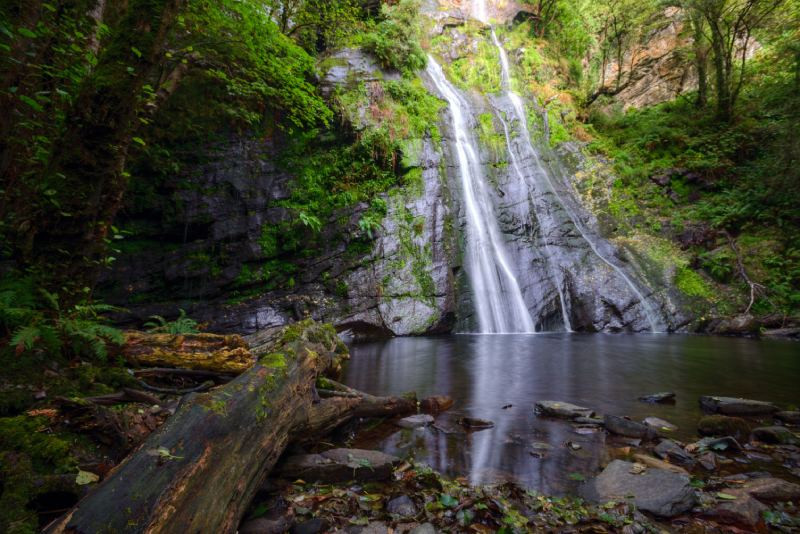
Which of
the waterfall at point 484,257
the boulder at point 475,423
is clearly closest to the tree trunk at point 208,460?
the boulder at point 475,423

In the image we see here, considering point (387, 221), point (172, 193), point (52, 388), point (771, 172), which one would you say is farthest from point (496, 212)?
point (52, 388)

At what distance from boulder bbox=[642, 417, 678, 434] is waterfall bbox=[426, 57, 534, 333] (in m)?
8.03

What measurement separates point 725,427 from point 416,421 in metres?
2.94

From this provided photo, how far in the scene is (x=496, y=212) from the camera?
14672 millimetres

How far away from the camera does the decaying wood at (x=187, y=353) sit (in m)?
3.13

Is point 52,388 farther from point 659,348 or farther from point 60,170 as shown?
point 659,348

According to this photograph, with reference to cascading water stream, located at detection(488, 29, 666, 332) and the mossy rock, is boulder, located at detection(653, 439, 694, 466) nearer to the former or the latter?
the mossy rock

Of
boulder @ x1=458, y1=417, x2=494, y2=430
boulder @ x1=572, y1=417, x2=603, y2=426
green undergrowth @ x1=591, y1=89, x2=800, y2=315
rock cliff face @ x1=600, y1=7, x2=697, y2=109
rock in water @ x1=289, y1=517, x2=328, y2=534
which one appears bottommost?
boulder @ x1=458, y1=417, x2=494, y2=430

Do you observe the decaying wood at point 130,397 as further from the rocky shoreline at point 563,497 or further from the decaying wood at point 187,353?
the rocky shoreline at point 563,497

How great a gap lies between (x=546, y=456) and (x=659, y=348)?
722 centimetres

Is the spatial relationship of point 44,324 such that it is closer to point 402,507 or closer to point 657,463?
point 402,507

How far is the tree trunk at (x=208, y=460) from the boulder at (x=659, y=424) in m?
3.41

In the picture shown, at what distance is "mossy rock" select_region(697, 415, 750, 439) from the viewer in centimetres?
325

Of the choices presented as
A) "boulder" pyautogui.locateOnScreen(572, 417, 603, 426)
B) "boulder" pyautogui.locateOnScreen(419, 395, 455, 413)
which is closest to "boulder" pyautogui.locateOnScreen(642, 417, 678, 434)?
"boulder" pyautogui.locateOnScreen(572, 417, 603, 426)
